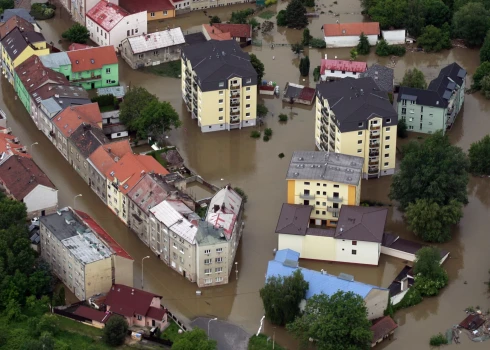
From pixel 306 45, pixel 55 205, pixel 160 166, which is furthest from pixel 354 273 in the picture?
pixel 306 45

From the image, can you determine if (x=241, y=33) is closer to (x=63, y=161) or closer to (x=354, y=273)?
(x=63, y=161)

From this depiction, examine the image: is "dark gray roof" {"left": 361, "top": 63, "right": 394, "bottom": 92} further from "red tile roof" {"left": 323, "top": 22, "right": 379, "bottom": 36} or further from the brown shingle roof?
the brown shingle roof

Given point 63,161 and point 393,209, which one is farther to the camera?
point 63,161

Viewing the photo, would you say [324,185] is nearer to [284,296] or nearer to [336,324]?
[284,296]

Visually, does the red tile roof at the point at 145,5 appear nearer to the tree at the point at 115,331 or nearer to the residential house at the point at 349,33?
the residential house at the point at 349,33

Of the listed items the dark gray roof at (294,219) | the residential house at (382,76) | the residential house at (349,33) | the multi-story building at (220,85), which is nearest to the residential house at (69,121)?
the multi-story building at (220,85)

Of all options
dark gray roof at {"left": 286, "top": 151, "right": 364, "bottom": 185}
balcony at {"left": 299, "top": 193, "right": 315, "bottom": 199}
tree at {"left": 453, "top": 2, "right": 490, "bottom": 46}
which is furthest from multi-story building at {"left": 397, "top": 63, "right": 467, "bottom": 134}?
balcony at {"left": 299, "top": 193, "right": 315, "bottom": 199}
